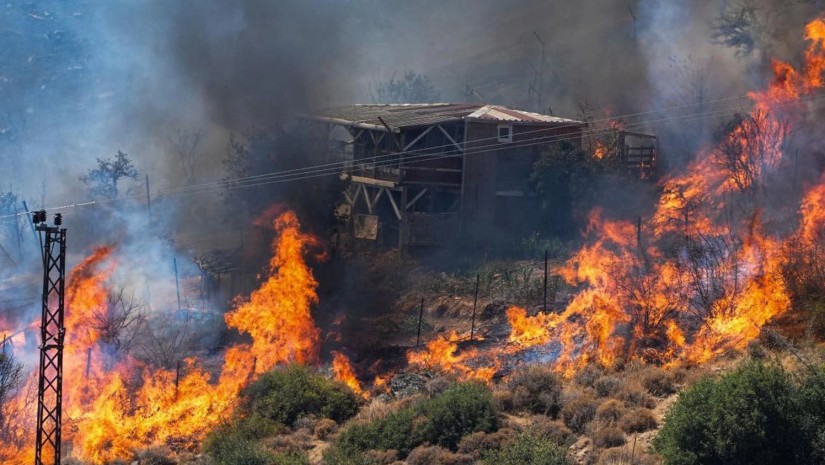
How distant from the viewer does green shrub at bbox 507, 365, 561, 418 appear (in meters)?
20.2

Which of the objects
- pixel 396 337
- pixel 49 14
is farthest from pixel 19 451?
pixel 49 14

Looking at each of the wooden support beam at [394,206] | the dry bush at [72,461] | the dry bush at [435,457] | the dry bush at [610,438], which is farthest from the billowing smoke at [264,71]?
the dry bush at [610,438]

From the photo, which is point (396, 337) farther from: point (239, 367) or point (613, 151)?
point (613, 151)

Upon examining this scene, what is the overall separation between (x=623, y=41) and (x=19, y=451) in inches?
1908

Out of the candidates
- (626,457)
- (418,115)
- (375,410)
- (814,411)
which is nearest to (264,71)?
(418,115)

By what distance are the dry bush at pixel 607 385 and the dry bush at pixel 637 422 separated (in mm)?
1428

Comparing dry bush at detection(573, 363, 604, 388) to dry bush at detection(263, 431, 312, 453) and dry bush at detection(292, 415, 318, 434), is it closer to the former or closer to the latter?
dry bush at detection(292, 415, 318, 434)

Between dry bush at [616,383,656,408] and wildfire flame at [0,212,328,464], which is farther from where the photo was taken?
wildfire flame at [0,212,328,464]

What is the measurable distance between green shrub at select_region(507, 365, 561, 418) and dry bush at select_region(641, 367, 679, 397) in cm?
192

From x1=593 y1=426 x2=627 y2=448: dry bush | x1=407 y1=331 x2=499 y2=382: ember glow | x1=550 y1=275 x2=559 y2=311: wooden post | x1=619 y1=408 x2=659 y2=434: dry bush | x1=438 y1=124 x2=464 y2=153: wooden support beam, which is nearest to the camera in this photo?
x1=593 y1=426 x2=627 y2=448: dry bush

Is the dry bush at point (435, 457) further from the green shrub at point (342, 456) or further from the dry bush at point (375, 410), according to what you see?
the dry bush at point (375, 410)

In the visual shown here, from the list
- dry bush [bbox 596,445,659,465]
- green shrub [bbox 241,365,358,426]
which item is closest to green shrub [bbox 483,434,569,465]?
dry bush [bbox 596,445,659,465]

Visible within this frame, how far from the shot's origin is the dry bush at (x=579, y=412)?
755 inches

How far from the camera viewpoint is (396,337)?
26656 millimetres
